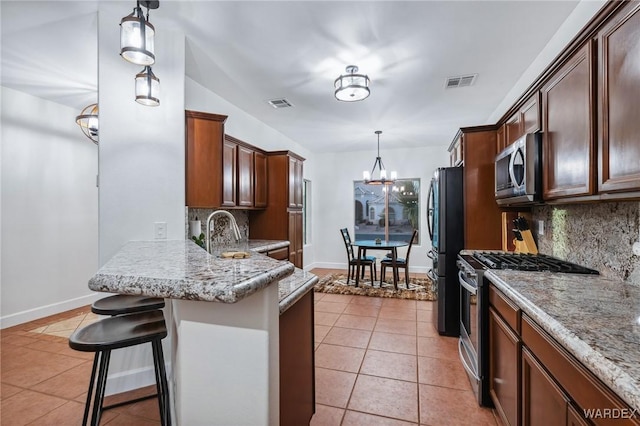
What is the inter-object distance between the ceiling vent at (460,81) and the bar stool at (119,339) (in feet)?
11.6

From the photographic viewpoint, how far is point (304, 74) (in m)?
3.21

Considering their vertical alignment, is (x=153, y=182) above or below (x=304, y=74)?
below

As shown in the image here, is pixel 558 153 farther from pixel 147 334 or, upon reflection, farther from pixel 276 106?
pixel 276 106

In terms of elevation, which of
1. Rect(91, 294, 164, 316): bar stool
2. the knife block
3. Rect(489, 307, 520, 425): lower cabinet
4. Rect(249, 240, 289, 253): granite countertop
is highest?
the knife block

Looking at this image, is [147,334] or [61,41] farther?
[61,41]

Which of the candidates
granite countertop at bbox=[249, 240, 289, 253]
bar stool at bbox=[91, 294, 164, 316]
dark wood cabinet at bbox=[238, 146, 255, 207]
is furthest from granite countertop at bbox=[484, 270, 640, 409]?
dark wood cabinet at bbox=[238, 146, 255, 207]

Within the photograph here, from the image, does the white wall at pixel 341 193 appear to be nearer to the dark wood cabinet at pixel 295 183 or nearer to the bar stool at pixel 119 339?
the dark wood cabinet at pixel 295 183

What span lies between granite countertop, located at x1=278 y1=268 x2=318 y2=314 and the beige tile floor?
1.01m

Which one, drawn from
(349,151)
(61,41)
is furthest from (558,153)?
(349,151)

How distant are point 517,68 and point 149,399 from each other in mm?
4351

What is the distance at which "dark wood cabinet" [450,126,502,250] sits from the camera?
3133 millimetres

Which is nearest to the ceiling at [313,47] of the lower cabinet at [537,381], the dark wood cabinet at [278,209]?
the dark wood cabinet at [278,209]

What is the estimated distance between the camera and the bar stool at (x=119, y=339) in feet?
4.14

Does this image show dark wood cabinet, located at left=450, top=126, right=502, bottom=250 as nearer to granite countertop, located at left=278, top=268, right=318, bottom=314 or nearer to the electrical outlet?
granite countertop, located at left=278, top=268, right=318, bottom=314
